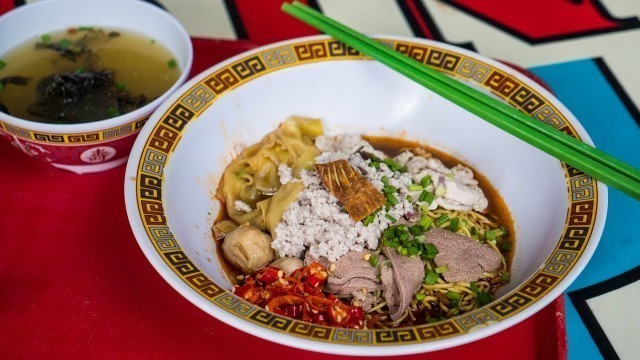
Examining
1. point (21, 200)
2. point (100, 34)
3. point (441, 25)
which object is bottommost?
point (21, 200)

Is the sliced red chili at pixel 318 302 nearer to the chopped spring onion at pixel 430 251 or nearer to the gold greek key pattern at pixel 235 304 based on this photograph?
the gold greek key pattern at pixel 235 304

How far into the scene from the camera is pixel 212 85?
2.22 m

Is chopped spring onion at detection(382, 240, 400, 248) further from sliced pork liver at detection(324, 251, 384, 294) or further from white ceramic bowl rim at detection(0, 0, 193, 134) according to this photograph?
white ceramic bowl rim at detection(0, 0, 193, 134)

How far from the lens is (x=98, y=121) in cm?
213

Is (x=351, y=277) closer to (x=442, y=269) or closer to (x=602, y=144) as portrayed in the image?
(x=442, y=269)

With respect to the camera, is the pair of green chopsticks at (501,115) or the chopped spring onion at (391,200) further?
the chopped spring onion at (391,200)

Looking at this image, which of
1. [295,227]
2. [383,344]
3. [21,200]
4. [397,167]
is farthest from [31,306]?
[397,167]

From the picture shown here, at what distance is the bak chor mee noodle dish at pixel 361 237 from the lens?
187 centimetres

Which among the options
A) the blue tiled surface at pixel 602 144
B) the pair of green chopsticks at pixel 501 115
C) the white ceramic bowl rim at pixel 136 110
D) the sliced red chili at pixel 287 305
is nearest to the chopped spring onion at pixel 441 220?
the pair of green chopsticks at pixel 501 115

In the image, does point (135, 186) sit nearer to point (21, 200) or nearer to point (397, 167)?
point (21, 200)

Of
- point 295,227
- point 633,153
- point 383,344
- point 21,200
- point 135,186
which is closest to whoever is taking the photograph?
point 383,344

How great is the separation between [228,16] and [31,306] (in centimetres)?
174

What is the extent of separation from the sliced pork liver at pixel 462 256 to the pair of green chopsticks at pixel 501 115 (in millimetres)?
371

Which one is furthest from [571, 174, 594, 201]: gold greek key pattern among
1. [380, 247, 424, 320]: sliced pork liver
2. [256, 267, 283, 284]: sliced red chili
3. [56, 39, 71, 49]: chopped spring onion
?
[56, 39, 71, 49]: chopped spring onion
